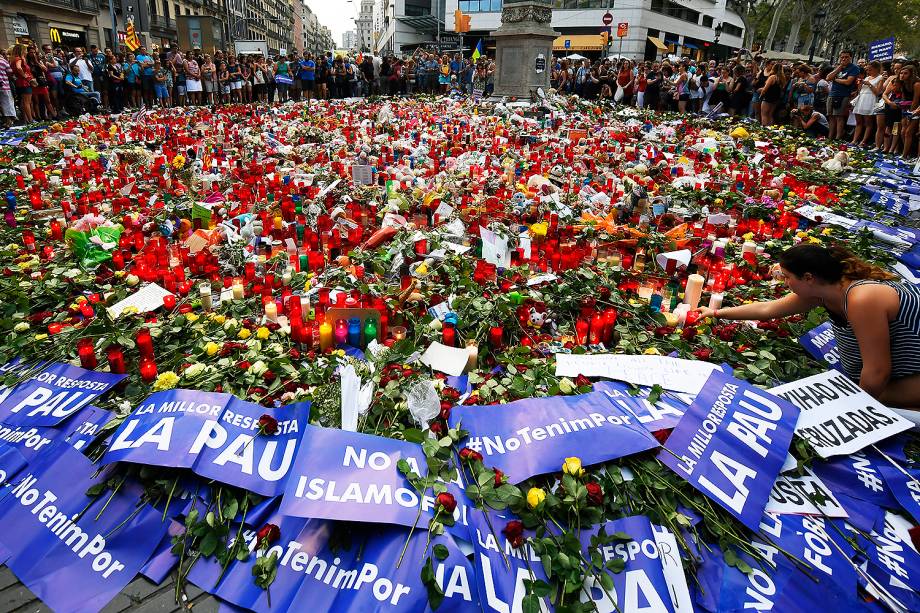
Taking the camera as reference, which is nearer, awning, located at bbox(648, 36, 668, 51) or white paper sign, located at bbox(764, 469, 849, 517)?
white paper sign, located at bbox(764, 469, 849, 517)

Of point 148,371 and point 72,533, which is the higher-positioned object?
point 148,371

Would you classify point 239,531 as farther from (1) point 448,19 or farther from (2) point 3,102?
(1) point 448,19

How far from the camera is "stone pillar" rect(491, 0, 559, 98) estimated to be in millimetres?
14172

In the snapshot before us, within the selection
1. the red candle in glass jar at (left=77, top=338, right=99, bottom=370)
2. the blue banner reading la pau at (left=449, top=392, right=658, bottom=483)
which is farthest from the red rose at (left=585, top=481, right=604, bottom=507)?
the red candle in glass jar at (left=77, top=338, right=99, bottom=370)

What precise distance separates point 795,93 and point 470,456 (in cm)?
1571

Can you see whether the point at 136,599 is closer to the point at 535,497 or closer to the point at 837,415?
the point at 535,497

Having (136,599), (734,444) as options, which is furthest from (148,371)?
(734,444)

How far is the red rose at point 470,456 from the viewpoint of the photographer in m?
2.41

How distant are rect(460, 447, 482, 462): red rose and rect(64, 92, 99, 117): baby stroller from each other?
51.9 feet

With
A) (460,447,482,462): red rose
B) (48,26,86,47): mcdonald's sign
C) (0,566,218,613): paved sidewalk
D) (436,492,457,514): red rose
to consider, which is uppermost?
(48,26,86,47): mcdonald's sign

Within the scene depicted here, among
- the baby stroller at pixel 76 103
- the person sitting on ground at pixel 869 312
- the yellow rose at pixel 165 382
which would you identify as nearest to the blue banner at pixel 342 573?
the yellow rose at pixel 165 382

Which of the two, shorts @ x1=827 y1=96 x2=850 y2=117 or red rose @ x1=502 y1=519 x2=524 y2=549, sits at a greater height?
shorts @ x1=827 y1=96 x2=850 y2=117

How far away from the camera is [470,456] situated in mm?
2414

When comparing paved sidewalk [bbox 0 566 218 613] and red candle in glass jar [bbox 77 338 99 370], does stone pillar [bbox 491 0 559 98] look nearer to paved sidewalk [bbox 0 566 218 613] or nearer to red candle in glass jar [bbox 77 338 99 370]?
red candle in glass jar [bbox 77 338 99 370]
